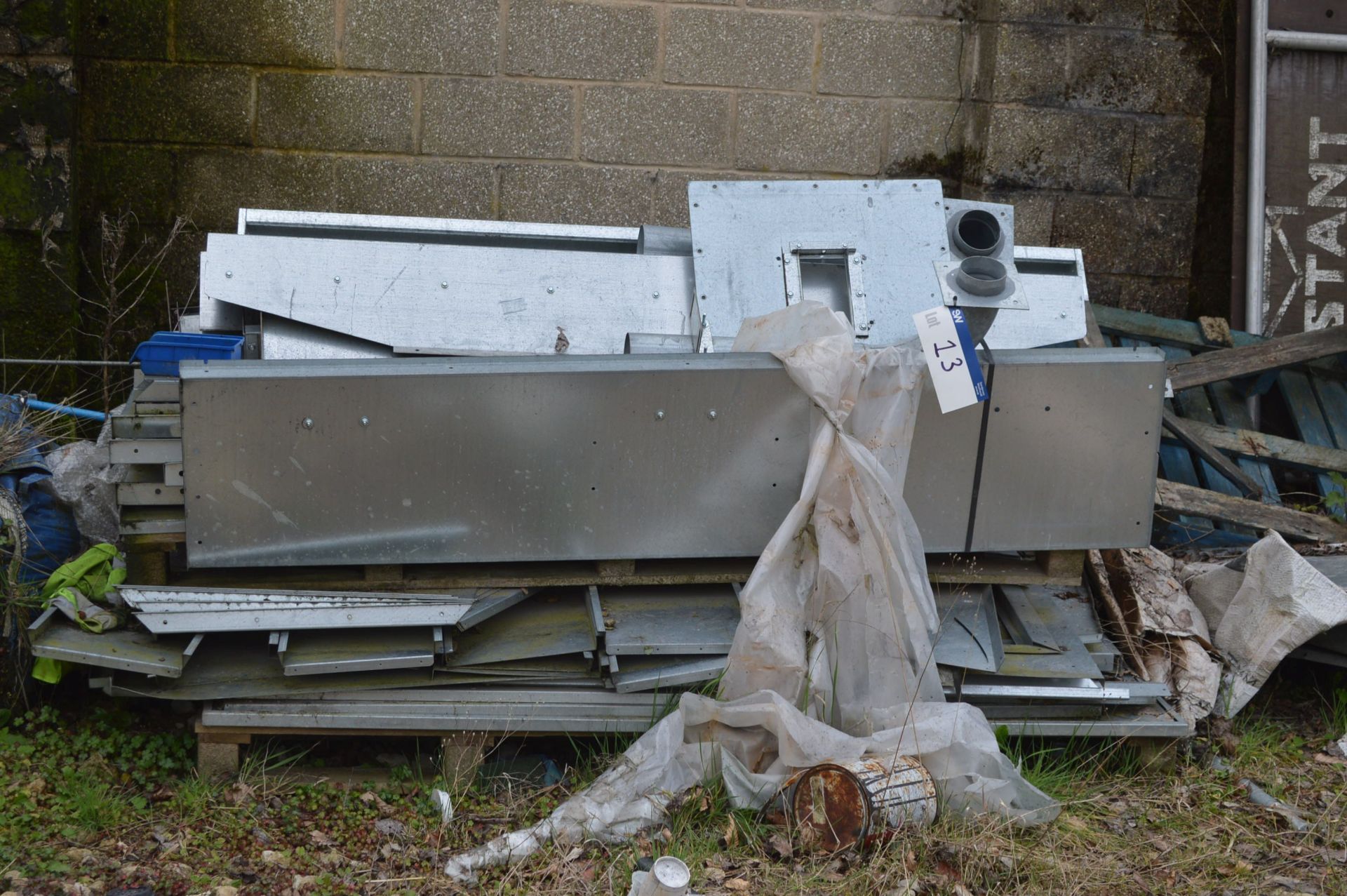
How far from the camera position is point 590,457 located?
Result: 8.79 ft

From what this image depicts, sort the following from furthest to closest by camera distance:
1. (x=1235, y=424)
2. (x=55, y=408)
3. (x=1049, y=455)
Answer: (x=1235, y=424) < (x=55, y=408) < (x=1049, y=455)

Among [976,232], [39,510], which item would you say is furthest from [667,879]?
[39,510]

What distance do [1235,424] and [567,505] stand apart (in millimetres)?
2873

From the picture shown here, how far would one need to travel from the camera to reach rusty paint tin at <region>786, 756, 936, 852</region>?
7.66 feet

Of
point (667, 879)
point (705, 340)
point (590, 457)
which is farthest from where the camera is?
point (705, 340)

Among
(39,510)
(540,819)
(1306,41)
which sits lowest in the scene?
(540,819)

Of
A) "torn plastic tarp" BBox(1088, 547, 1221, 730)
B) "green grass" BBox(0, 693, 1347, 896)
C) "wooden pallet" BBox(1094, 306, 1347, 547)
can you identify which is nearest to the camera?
"green grass" BBox(0, 693, 1347, 896)

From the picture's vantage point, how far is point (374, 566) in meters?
2.72

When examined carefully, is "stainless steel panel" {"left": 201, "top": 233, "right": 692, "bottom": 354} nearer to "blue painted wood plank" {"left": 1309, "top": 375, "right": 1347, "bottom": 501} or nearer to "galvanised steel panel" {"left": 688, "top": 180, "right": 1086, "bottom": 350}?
"galvanised steel panel" {"left": 688, "top": 180, "right": 1086, "bottom": 350}

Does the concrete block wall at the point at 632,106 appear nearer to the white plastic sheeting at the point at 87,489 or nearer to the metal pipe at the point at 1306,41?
the metal pipe at the point at 1306,41

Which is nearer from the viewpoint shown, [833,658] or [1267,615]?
[833,658]

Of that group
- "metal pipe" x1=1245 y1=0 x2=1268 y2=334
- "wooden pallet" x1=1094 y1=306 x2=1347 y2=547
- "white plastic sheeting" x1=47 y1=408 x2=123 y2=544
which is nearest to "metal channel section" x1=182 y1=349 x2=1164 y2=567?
"white plastic sheeting" x1=47 y1=408 x2=123 y2=544

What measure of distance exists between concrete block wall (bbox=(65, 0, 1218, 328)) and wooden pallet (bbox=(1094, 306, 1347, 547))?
0.37m

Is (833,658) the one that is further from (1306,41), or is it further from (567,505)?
(1306,41)
